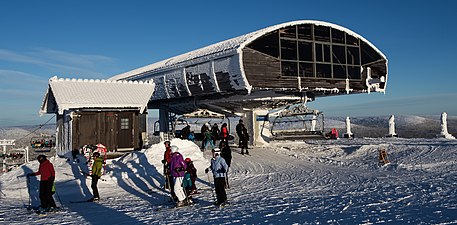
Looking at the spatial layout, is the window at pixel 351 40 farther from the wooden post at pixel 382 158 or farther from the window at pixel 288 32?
the wooden post at pixel 382 158

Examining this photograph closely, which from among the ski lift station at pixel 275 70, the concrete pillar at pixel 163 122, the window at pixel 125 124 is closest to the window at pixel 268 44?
the ski lift station at pixel 275 70

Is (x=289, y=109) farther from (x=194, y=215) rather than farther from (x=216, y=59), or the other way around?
(x=194, y=215)

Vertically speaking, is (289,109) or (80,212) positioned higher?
(289,109)

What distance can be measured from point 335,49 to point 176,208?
1747cm

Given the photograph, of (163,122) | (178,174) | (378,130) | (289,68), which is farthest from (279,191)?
(378,130)

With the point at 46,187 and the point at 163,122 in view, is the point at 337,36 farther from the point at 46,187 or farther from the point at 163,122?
the point at 46,187

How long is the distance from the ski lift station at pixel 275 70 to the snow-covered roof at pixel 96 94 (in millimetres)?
1993

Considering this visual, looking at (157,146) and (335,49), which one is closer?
(157,146)

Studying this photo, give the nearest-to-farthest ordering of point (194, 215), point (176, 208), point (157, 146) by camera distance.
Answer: point (194, 215)
point (176, 208)
point (157, 146)

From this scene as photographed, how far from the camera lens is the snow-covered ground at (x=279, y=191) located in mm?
9828

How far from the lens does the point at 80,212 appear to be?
11727mm

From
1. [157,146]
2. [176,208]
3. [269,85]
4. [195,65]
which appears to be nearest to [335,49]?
[269,85]

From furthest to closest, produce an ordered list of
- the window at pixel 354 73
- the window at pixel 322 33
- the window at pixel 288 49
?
1. the window at pixel 354 73
2. the window at pixel 322 33
3. the window at pixel 288 49

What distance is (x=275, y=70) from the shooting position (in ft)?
77.2
